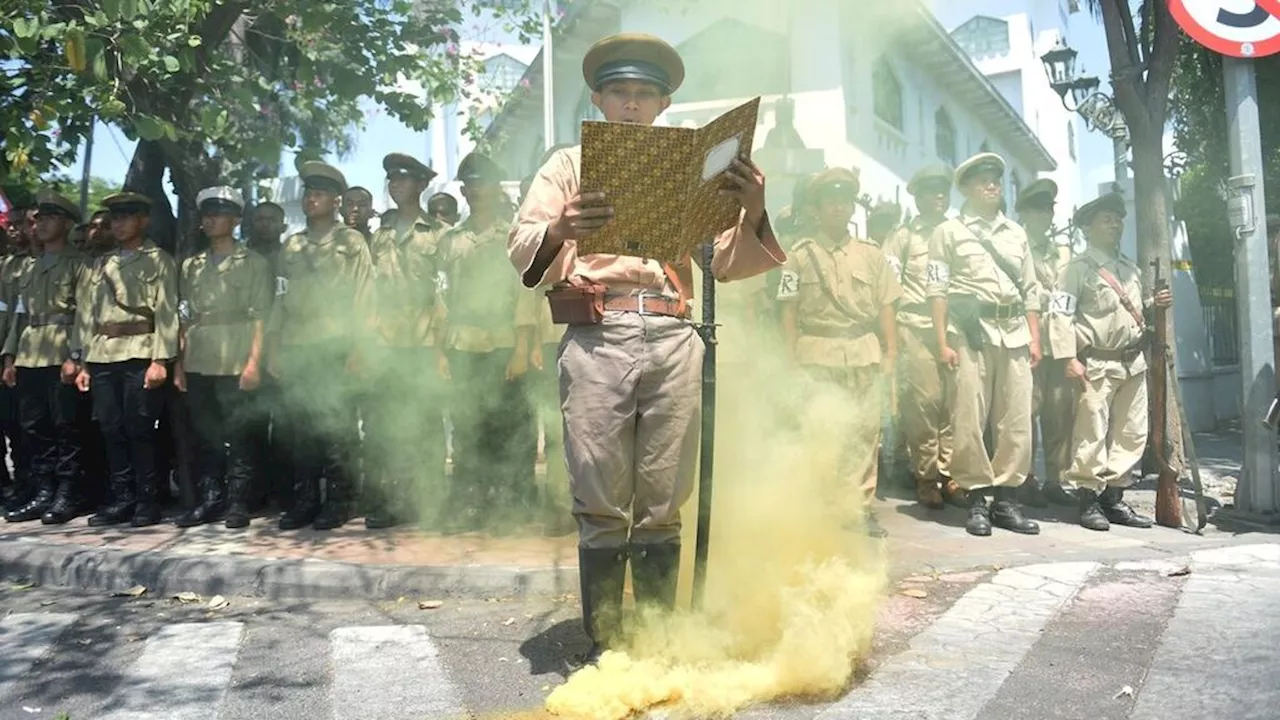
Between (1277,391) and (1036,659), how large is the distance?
3377 mm

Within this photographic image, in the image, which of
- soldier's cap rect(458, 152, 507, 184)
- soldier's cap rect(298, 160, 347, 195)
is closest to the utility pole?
soldier's cap rect(458, 152, 507, 184)

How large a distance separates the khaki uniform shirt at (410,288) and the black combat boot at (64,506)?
236 centimetres

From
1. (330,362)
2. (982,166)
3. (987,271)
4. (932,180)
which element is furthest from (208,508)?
(932,180)

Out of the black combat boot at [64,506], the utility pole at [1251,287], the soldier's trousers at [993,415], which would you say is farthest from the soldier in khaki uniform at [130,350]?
the utility pole at [1251,287]

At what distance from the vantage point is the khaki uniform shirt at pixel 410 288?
5.77 m

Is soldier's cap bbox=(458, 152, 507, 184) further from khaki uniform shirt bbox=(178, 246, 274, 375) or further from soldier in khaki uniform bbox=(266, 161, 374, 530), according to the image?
khaki uniform shirt bbox=(178, 246, 274, 375)

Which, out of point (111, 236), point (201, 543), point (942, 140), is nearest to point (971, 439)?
point (201, 543)

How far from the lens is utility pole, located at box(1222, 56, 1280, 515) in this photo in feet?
17.9

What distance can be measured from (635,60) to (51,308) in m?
5.07

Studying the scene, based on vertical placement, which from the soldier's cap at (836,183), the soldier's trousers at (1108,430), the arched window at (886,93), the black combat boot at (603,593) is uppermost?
the arched window at (886,93)

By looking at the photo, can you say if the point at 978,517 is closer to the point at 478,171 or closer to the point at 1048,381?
the point at 1048,381

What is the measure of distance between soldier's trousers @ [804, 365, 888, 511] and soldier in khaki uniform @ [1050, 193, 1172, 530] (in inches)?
47.5

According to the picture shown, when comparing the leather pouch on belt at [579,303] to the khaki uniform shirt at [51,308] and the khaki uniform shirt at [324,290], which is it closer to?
the khaki uniform shirt at [324,290]

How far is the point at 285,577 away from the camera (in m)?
4.49
